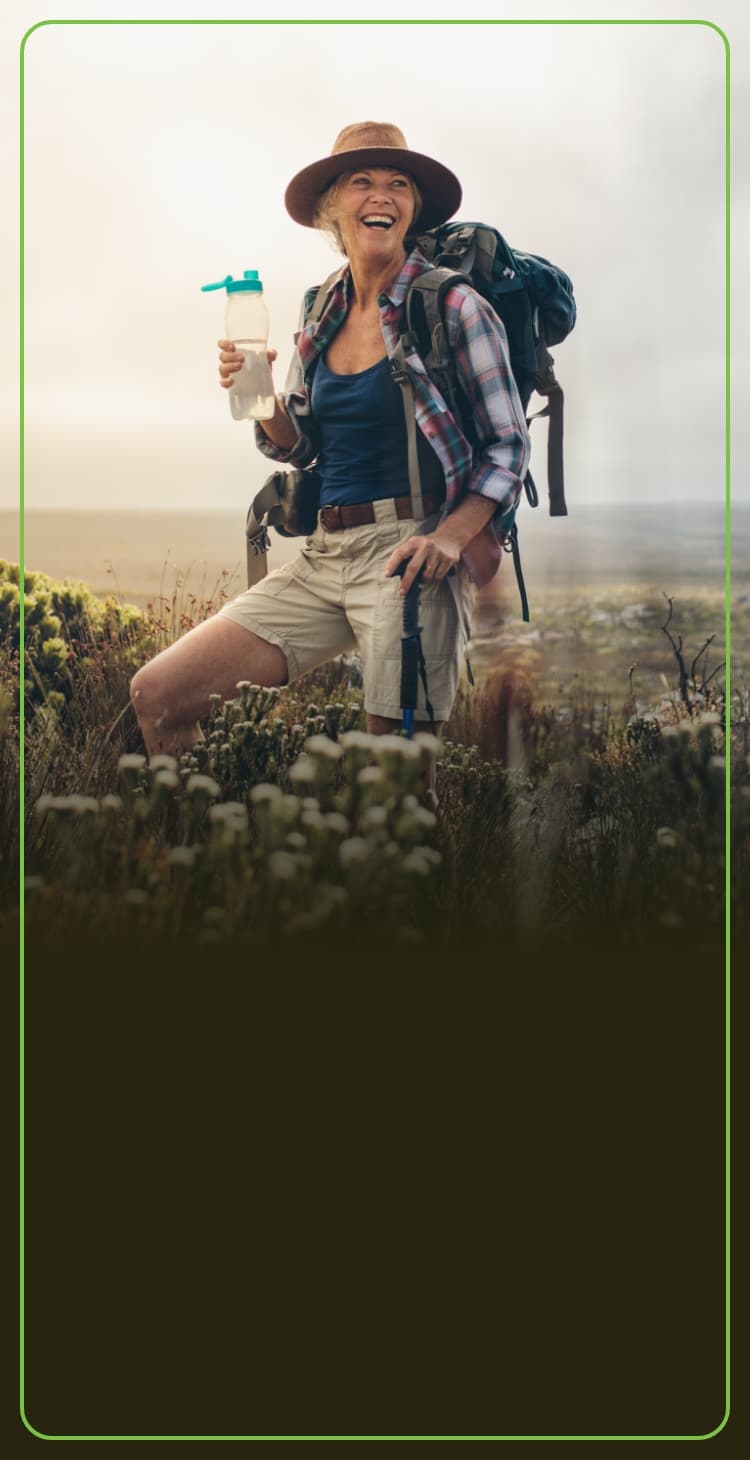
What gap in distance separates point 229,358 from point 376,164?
2.15ft

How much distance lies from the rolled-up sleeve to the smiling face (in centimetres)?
25

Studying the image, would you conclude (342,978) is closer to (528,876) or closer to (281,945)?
(281,945)

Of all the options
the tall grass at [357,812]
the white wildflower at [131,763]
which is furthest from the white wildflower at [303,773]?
the white wildflower at [131,763]

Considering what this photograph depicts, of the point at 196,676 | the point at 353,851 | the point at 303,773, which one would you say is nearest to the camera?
the point at 353,851

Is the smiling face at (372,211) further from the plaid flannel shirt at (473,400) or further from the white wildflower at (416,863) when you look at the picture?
the white wildflower at (416,863)

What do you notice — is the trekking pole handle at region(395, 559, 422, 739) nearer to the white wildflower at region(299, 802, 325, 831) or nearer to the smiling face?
the white wildflower at region(299, 802, 325, 831)

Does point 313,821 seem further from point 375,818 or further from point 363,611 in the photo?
point 363,611

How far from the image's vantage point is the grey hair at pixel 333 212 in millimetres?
3496

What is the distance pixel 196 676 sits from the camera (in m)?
3.66

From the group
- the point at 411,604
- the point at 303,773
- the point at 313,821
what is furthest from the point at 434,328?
the point at 313,821

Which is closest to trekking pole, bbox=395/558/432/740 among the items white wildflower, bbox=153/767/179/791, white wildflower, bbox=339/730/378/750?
white wildflower, bbox=339/730/378/750

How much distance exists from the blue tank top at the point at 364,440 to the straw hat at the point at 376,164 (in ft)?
1.39

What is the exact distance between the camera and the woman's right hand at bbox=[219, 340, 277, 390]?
3602mm

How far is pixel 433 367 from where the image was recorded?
347 cm
